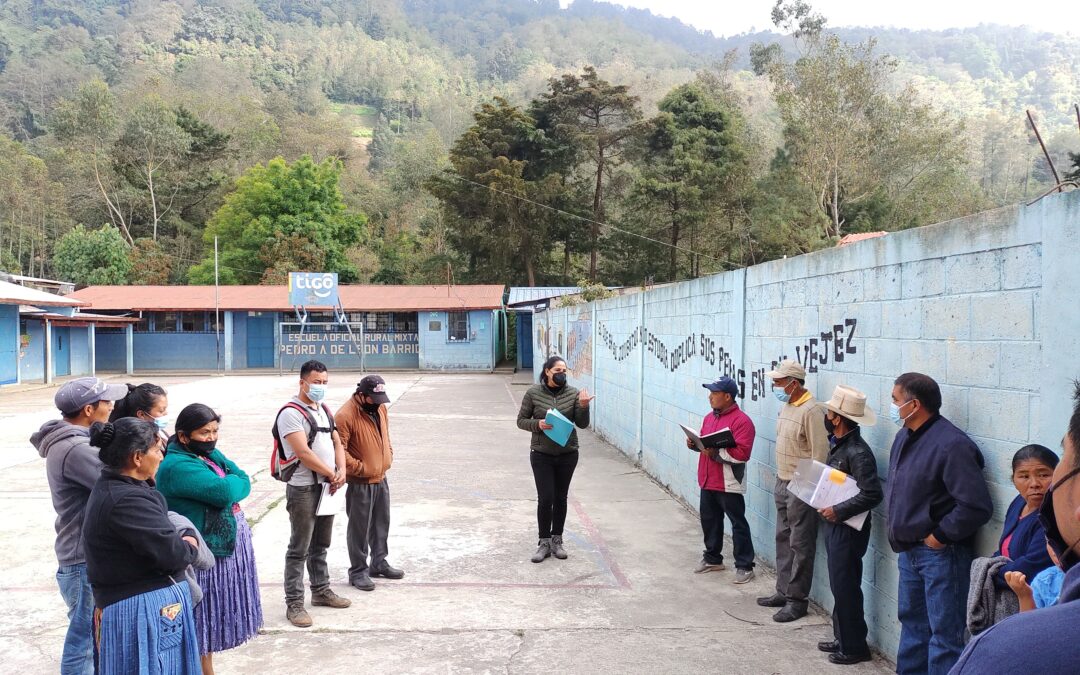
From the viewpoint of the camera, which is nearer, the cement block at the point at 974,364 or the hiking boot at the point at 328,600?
the cement block at the point at 974,364

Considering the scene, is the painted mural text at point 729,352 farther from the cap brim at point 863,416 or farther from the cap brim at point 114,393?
the cap brim at point 114,393

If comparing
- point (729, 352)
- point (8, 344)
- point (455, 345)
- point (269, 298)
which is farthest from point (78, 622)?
point (269, 298)

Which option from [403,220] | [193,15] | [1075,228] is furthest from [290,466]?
[193,15]

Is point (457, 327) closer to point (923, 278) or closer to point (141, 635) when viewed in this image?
point (923, 278)

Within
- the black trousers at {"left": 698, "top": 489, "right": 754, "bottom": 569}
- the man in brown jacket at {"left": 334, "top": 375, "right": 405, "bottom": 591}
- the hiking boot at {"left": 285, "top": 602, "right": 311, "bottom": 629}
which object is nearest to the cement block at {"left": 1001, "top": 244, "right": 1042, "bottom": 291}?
the black trousers at {"left": 698, "top": 489, "right": 754, "bottom": 569}

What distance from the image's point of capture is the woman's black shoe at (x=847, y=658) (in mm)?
4359

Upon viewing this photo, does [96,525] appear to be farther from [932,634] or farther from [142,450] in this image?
[932,634]

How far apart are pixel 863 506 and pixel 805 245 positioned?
29.7 metres

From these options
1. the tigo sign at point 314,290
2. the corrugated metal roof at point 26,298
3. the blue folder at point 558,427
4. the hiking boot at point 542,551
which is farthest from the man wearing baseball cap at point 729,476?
the tigo sign at point 314,290

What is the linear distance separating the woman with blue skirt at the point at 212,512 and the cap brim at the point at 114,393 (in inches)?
17.5

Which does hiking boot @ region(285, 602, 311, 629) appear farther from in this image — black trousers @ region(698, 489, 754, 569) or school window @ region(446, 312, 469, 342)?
school window @ region(446, 312, 469, 342)

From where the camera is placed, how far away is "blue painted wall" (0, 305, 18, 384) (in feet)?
78.1

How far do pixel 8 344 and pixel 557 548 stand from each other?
24.4 metres

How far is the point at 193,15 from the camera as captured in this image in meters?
137
